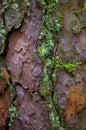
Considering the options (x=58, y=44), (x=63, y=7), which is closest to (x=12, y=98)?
(x=58, y=44)

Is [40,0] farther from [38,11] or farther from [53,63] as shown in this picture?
[53,63]

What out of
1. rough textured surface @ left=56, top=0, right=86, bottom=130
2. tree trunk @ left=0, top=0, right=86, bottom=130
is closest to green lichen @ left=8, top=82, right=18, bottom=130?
tree trunk @ left=0, top=0, right=86, bottom=130

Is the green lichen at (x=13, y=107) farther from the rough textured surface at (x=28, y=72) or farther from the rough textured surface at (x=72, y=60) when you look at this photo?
the rough textured surface at (x=72, y=60)

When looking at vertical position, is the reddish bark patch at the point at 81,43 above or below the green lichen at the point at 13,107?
above

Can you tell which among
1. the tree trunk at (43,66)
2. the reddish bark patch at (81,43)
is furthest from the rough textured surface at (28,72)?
the reddish bark patch at (81,43)

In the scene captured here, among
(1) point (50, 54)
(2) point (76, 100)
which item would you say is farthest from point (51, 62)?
(2) point (76, 100)

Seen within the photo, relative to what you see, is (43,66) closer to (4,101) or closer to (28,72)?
(28,72)

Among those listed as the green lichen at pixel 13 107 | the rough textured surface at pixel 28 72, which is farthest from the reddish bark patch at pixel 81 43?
the green lichen at pixel 13 107

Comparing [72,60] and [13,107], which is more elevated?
[72,60]
